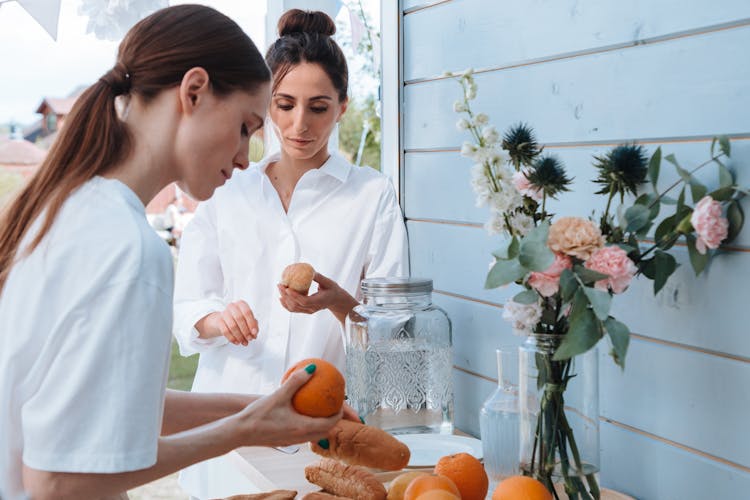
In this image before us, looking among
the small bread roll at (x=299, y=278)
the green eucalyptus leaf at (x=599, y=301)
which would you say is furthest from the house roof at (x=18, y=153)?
the green eucalyptus leaf at (x=599, y=301)

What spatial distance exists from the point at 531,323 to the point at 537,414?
5.2 inches

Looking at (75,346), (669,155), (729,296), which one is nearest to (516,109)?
(669,155)

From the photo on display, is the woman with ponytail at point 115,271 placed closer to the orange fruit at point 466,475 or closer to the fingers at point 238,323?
the orange fruit at point 466,475

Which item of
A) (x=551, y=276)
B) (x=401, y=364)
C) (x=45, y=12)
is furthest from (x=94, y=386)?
(x=45, y=12)

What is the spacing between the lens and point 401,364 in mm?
1732

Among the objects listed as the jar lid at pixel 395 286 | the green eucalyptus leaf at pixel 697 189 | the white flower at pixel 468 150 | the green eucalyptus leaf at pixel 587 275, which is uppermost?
the white flower at pixel 468 150

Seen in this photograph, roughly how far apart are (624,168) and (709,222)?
17 cm

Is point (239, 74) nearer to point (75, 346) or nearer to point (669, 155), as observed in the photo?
point (75, 346)

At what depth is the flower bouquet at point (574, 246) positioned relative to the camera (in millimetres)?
1109

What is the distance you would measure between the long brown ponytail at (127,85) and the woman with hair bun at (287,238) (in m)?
0.64

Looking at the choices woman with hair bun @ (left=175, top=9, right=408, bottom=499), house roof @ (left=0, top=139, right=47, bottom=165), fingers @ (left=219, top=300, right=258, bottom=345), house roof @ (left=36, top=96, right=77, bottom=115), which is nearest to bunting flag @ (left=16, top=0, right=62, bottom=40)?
woman with hair bun @ (left=175, top=9, right=408, bottom=499)

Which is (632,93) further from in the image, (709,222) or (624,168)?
(709,222)

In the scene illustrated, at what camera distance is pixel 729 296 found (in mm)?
1141

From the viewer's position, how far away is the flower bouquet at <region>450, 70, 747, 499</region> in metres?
1.11
